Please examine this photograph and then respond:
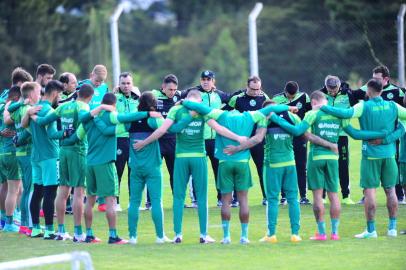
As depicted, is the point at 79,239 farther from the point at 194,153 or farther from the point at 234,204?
the point at 234,204

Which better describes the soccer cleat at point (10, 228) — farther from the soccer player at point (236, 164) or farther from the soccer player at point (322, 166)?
the soccer player at point (322, 166)

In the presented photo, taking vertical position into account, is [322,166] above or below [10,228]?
above

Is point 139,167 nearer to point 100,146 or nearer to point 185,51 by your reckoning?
point 100,146

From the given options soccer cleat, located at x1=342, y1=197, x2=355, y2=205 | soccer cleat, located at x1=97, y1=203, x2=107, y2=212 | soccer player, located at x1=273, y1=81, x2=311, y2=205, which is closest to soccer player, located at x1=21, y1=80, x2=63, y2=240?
soccer cleat, located at x1=97, y1=203, x2=107, y2=212

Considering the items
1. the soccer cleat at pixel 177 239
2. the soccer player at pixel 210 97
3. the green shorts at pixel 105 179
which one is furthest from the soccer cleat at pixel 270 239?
the soccer player at pixel 210 97

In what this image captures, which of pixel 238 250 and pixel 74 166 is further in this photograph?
pixel 74 166

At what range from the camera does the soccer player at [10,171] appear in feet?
50.3

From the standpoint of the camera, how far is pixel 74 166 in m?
14.1

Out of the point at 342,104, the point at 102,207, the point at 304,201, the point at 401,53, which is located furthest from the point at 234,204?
the point at 401,53

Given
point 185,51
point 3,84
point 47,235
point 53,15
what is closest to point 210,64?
point 185,51

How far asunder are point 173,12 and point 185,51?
8.16m

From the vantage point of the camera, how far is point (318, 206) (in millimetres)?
13633

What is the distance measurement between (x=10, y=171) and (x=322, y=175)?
4739 millimetres

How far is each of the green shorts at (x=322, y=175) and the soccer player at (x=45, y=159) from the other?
11.3ft
